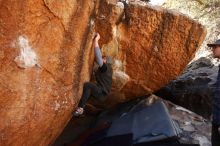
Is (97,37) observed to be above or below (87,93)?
above

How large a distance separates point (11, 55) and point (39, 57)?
394mm

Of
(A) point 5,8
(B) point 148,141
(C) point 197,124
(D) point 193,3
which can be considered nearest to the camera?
(A) point 5,8

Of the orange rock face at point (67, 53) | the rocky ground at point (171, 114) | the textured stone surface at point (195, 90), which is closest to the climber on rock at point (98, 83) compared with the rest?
the orange rock face at point (67, 53)

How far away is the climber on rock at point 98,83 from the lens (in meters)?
5.58

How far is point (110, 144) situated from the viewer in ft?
20.0

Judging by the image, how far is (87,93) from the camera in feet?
18.4

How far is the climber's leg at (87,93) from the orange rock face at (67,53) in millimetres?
137

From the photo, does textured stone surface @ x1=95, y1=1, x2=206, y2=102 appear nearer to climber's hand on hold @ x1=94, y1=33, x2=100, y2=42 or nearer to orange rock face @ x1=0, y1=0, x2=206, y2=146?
orange rock face @ x1=0, y1=0, x2=206, y2=146

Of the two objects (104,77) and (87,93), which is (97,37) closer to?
(104,77)

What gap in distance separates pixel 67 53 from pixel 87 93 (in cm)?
85

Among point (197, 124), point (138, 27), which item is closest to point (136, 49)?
point (138, 27)

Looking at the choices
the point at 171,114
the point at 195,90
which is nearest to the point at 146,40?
the point at 171,114

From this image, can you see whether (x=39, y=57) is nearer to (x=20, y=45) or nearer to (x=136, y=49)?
(x=20, y=45)

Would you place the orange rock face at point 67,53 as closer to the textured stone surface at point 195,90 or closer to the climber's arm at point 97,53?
the climber's arm at point 97,53
